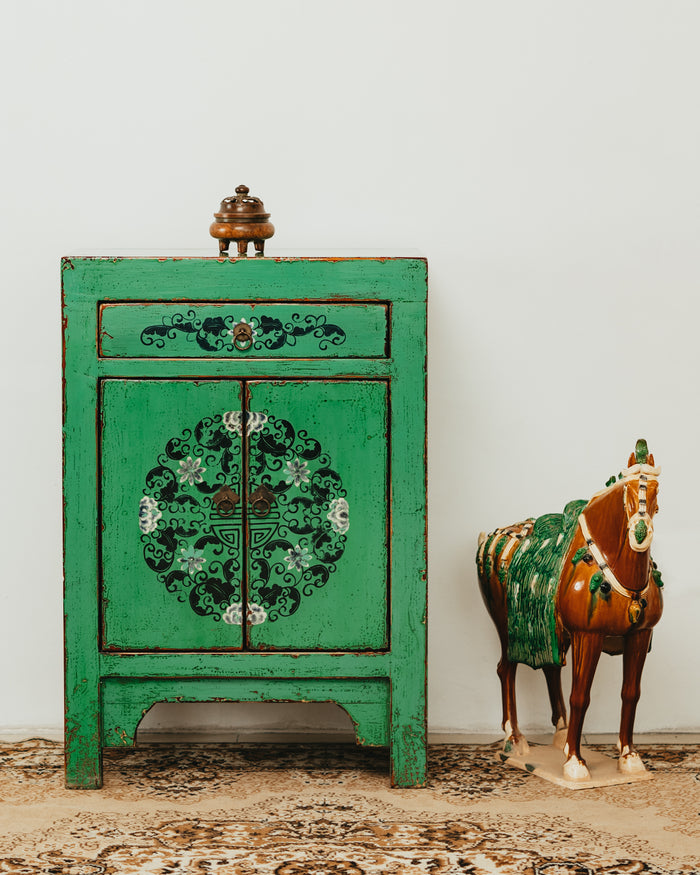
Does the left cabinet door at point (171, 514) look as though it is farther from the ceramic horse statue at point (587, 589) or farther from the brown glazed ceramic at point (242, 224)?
the ceramic horse statue at point (587, 589)

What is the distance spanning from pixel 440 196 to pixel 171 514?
125 cm

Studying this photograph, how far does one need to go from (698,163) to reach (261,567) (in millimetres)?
1750

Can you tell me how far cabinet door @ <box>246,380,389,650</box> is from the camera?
2.72 meters

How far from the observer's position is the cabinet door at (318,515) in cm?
272

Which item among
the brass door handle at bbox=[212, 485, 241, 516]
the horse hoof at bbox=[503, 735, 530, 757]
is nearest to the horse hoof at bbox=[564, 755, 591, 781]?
the horse hoof at bbox=[503, 735, 530, 757]

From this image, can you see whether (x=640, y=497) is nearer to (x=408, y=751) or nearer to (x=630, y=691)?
(x=630, y=691)

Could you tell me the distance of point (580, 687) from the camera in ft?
9.07

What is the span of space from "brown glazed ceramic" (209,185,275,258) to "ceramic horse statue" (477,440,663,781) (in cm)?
104

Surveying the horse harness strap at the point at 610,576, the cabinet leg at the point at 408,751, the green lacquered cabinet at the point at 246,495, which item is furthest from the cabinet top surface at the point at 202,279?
the cabinet leg at the point at 408,751

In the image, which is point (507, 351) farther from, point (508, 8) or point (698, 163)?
point (508, 8)

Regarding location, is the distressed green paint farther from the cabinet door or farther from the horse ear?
the horse ear

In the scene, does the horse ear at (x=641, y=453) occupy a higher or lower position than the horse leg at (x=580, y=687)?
higher

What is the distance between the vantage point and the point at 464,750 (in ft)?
10.2

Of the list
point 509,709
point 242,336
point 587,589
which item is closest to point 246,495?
point 242,336
